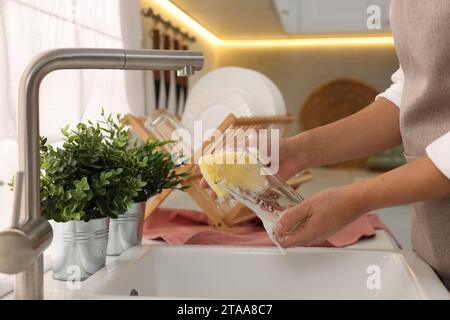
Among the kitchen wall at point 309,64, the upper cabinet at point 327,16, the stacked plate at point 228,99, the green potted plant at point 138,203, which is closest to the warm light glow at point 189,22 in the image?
the kitchen wall at point 309,64

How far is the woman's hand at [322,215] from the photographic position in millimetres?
688

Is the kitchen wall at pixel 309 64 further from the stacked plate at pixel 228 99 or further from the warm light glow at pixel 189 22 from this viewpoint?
the stacked plate at pixel 228 99

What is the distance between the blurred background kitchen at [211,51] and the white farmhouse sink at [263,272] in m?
0.26

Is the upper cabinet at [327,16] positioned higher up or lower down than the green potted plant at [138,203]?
higher up

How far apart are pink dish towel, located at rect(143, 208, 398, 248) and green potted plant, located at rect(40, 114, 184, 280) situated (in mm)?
263

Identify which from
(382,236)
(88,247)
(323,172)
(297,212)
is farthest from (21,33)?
(323,172)

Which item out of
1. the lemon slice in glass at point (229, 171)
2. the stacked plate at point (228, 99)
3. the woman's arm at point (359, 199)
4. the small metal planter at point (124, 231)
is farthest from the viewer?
the stacked plate at point (228, 99)

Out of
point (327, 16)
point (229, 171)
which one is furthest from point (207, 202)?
point (327, 16)

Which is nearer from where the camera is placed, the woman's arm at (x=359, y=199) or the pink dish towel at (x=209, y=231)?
the woman's arm at (x=359, y=199)

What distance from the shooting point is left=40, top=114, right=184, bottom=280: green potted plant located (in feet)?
2.41

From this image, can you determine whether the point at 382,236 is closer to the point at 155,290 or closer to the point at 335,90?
the point at 155,290

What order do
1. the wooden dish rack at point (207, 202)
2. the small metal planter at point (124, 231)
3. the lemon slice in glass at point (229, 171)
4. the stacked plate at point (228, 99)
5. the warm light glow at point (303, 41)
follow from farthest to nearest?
1. the warm light glow at point (303, 41)
2. the stacked plate at point (228, 99)
3. the wooden dish rack at point (207, 202)
4. the small metal planter at point (124, 231)
5. the lemon slice in glass at point (229, 171)

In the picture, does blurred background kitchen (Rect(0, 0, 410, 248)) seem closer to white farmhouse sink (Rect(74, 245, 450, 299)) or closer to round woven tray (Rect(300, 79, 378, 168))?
round woven tray (Rect(300, 79, 378, 168))

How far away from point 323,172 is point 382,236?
2057 mm
